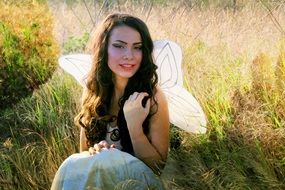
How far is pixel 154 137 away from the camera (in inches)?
131

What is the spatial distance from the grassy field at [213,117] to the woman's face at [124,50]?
573mm

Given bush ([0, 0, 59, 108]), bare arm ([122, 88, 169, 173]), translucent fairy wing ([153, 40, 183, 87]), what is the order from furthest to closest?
1. bush ([0, 0, 59, 108])
2. translucent fairy wing ([153, 40, 183, 87])
3. bare arm ([122, 88, 169, 173])

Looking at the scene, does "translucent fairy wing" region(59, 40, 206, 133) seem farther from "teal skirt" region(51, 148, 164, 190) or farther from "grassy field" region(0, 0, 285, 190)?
"teal skirt" region(51, 148, 164, 190)

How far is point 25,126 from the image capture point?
15.4ft

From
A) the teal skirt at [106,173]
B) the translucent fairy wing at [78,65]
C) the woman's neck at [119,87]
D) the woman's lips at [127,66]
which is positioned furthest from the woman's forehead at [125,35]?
the teal skirt at [106,173]

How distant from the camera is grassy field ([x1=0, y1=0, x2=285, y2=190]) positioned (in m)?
3.11

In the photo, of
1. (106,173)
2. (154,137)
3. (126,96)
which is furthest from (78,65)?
(106,173)

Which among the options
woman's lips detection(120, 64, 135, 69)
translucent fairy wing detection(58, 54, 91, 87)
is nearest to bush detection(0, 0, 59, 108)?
translucent fairy wing detection(58, 54, 91, 87)

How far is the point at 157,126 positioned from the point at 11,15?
244 cm

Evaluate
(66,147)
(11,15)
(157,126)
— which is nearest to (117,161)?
(157,126)

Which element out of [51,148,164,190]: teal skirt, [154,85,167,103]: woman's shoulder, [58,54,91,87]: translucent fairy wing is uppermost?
[58,54,91,87]: translucent fairy wing

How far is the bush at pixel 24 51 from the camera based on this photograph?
5117 mm

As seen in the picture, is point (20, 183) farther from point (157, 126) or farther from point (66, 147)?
point (157, 126)

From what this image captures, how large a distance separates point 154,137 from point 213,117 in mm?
414
